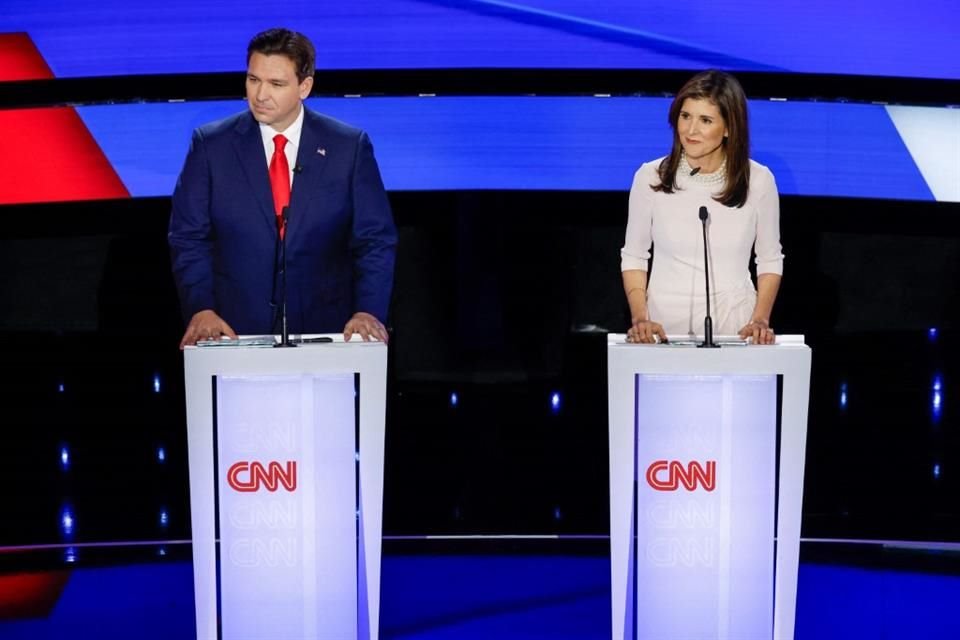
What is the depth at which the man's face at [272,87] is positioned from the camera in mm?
3014

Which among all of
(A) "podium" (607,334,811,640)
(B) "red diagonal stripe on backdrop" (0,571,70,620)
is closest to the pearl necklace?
(A) "podium" (607,334,811,640)

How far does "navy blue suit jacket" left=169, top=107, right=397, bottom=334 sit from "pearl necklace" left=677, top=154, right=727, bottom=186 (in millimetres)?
719

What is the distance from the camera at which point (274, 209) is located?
3.10 m

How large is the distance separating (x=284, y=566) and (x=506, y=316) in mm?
2140

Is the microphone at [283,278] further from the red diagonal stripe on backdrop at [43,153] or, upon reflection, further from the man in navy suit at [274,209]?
the red diagonal stripe on backdrop at [43,153]

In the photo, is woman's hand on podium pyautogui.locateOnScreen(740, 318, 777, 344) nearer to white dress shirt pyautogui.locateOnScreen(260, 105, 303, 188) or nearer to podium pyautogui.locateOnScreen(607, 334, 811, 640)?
podium pyautogui.locateOnScreen(607, 334, 811, 640)

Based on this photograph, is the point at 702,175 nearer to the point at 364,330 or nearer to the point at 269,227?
the point at 364,330

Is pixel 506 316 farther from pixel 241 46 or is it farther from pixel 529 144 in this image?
pixel 241 46

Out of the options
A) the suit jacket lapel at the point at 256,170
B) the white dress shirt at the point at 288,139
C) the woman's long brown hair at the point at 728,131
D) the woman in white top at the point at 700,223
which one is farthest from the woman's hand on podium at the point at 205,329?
the woman's long brown hair at the point at 728,131

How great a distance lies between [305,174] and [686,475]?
3.82ft

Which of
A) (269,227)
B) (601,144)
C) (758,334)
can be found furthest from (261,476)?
(601,144)

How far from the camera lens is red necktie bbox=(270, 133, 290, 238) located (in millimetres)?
3102

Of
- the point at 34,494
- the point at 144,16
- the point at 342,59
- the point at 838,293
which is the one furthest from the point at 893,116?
the point at 34,494

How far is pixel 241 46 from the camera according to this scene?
4527 mm
